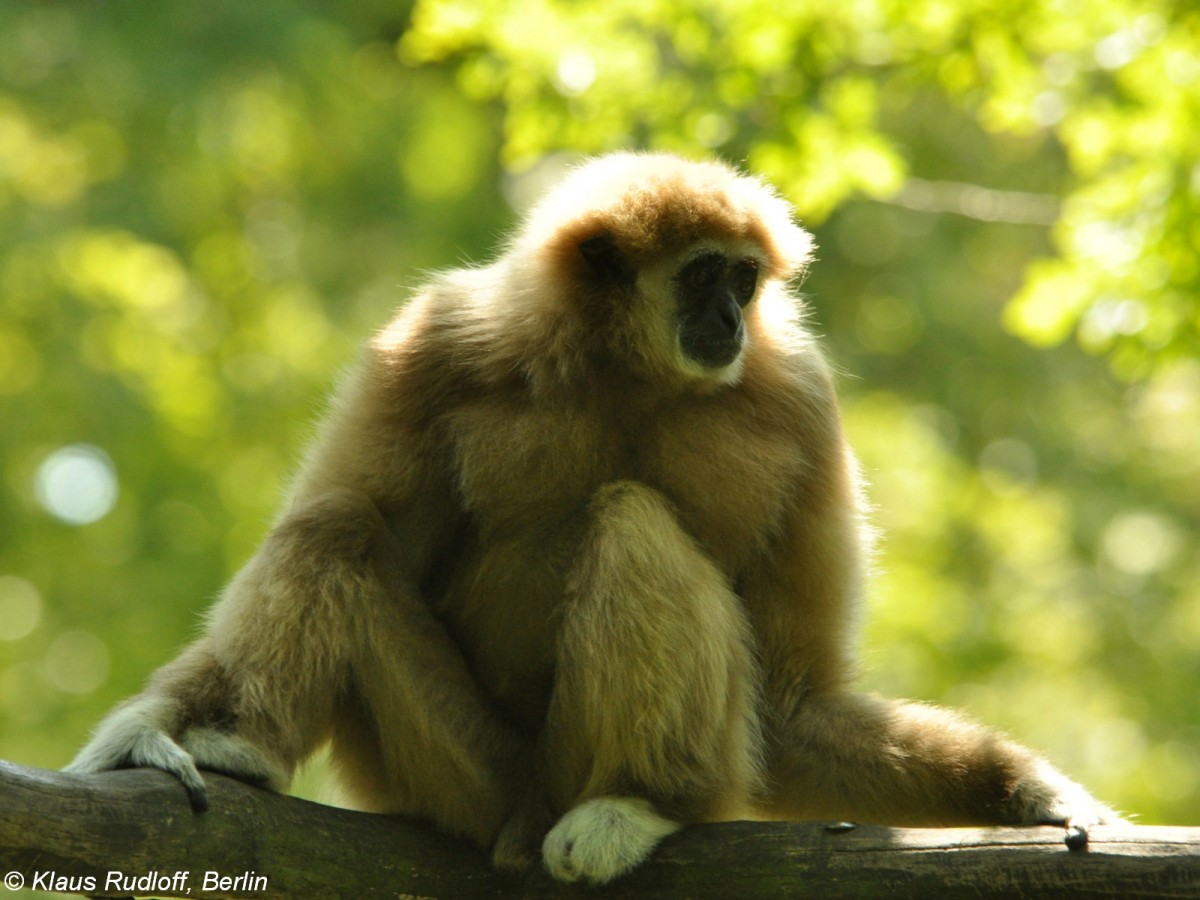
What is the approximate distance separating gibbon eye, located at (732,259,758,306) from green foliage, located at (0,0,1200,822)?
2.47m

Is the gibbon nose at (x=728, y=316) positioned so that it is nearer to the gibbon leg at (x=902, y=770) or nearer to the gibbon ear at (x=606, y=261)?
the gibbon ear at (x=606, y=261)

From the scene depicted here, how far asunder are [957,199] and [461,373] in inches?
185

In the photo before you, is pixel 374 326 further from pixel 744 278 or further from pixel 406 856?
pixel 406 856

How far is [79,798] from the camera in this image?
14.8ft

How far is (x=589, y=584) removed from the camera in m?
5.29

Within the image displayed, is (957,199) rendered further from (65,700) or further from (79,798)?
(65,700)

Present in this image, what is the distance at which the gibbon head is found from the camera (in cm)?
601

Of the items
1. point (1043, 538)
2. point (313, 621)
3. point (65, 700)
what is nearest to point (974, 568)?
point (1043, 538)

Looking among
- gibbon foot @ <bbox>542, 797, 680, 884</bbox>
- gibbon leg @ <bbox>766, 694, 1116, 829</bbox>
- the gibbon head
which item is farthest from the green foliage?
gibbon foot @ <bbox>542, 797, 680, 884</bbox>

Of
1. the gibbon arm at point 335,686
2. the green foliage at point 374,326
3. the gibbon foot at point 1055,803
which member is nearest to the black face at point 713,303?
the gibbon arm at point 335,686

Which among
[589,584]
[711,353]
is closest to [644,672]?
[589,584]

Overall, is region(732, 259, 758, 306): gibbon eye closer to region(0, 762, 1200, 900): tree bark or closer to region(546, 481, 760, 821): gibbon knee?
region(546, 481, 760, 821): gibbon knee

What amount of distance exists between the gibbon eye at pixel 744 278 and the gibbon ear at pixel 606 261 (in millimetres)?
474

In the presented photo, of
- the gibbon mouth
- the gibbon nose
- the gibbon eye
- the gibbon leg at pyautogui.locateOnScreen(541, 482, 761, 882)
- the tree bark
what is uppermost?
the gibbon eye
